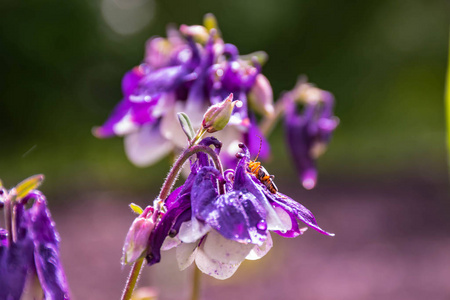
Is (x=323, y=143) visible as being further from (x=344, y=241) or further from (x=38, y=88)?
(x=38, y=88)

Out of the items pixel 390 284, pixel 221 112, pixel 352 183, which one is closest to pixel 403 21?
pixel 352 183

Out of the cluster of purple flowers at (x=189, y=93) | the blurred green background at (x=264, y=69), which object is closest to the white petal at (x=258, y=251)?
the cluster of purple flowers at (x=189, y=93)

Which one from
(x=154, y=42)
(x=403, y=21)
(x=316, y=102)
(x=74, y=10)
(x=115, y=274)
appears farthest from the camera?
(x=403, y=21)

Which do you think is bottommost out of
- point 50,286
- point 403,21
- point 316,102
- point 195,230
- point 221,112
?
point 50,286

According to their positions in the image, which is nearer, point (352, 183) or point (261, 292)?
point (261, 292)

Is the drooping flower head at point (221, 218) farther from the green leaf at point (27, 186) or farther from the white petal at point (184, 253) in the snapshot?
the green leaf at point (27, 186)

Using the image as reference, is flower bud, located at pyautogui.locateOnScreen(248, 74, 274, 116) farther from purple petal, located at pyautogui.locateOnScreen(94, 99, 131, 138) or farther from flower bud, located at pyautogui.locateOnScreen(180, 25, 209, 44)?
purple petal, located at pyautogui.locateOnScreen(94, 99, 131, 138)

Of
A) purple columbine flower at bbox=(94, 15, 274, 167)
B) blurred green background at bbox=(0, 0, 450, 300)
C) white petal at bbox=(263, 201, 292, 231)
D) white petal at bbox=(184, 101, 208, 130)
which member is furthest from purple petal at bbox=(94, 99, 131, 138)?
blurred green background at bbox=(0, 0, 450, 300)
